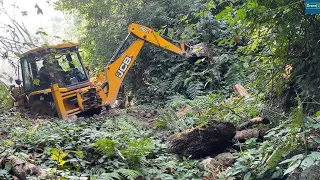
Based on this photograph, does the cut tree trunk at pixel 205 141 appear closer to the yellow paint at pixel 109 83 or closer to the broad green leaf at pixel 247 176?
the broad green leaf at pixel 247 176

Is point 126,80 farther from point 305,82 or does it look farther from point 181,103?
point 305,82

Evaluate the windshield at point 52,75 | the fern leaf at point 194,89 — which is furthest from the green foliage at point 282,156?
the fern leaf at point 194,89

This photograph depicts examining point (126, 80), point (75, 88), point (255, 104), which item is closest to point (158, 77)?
point (126, 80)

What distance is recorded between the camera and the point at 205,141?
16.8 feet

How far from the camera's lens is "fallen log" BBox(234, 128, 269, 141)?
4898 millimetres

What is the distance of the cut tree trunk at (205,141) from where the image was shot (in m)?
5.11

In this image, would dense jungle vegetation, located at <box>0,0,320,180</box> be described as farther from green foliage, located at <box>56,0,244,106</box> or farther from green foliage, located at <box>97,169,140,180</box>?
green foliage, located at <box>56,0,244,106</box>

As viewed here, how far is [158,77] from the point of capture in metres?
13.1

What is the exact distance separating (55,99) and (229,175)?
19.7 feet

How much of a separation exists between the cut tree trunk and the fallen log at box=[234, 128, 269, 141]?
0.36ft

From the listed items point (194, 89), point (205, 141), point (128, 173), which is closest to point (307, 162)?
point (128, 173)

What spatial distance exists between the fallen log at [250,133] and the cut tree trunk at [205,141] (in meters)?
0.11

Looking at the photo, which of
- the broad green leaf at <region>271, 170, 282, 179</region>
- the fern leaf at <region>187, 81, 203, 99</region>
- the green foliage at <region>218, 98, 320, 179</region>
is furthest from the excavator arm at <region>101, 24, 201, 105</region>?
the broad green leaf at <region>271, 170, 282, 179</region>

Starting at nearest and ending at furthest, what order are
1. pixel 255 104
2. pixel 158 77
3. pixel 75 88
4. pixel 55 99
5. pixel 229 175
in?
pixel 229 175 → pixel 255 104 → pixel 55 99 → pixel 75 88 → pixel 158 77
